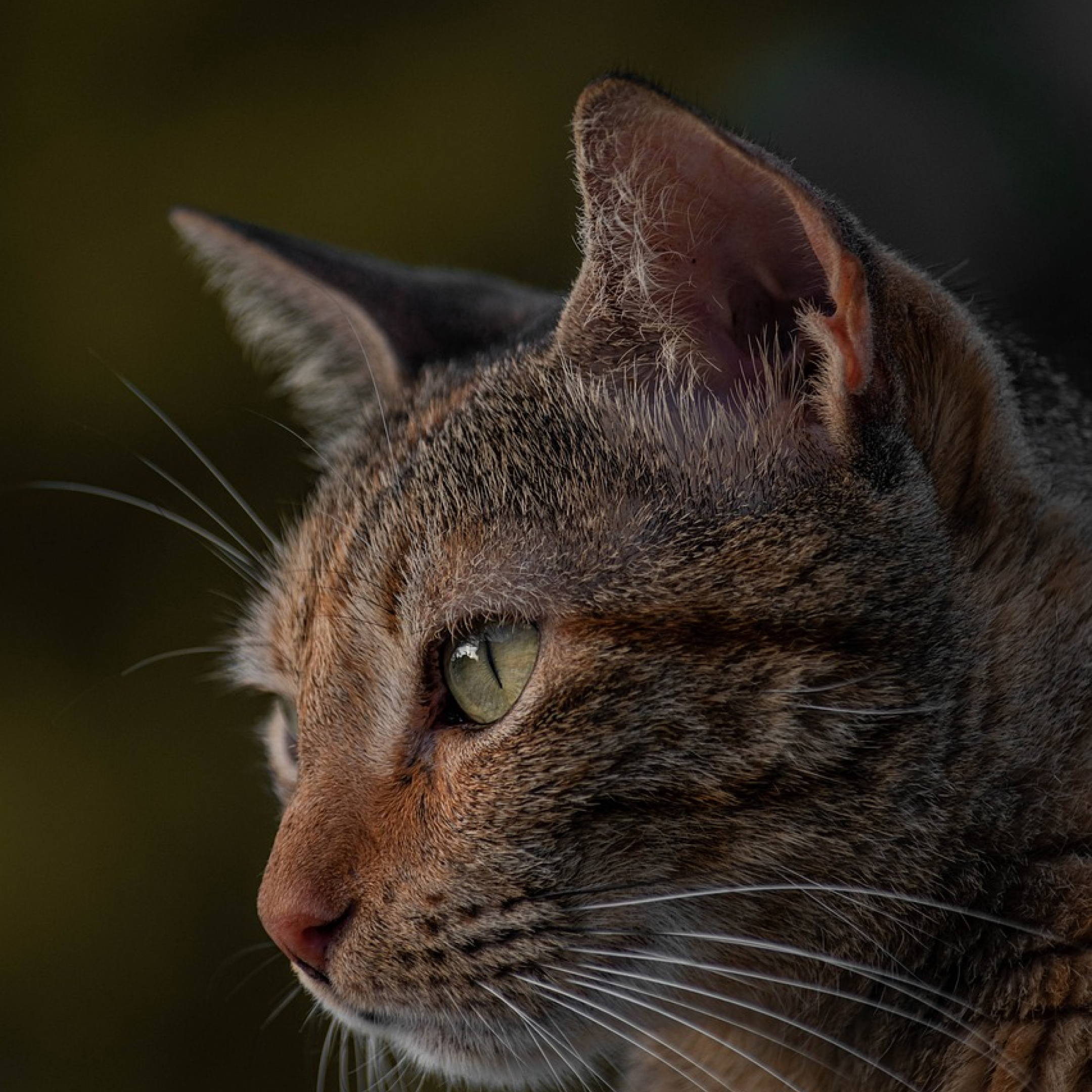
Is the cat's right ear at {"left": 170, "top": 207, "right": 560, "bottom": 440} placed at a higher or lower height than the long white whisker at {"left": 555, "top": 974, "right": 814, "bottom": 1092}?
higher

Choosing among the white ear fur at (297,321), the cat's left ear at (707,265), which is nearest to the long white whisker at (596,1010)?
the cat's left ear at (707,265)

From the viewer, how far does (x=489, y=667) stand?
2.91 ft

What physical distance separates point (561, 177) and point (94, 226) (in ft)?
2.41

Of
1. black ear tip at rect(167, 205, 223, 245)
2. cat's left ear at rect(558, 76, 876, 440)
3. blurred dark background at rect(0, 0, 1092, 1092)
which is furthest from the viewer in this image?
blurred dark background at rect(0, 0, 1092, 1092)

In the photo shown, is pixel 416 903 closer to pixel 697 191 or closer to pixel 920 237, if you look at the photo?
pixel 697 191

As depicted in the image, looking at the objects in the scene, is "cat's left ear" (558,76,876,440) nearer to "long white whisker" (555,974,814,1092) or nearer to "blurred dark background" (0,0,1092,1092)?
"long white whisker" (555,974,814,1092)

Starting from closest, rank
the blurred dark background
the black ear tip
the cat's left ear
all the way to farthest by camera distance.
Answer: the cat's left ear, the black ear tip, the blurred dark background

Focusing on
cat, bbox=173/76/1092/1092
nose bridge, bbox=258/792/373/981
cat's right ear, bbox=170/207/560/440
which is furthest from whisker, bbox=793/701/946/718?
cat's right ear, bbox=170/207/560/440

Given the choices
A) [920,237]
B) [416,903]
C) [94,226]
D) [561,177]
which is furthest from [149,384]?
[416,903]

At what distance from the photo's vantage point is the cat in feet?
2.56

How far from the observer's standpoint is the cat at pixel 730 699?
2.56 ft

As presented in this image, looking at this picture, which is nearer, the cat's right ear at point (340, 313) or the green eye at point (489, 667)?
the green eye at point (489, 667)

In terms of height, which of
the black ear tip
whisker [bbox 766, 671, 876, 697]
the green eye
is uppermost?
the black ear tip

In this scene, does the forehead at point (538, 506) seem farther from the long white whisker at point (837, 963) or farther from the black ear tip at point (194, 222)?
the black ear tip at point (194, 222)
